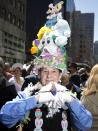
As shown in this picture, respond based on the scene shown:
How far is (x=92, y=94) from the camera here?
22.5 feet

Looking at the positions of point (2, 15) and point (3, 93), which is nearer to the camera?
point (3, 93)

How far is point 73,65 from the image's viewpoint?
41.4 feet

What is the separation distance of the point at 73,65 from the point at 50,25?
7.45 metres

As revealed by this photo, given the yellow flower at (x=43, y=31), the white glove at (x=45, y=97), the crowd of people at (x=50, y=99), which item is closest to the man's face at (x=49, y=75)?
the crowd of people at (x=50, y=99)

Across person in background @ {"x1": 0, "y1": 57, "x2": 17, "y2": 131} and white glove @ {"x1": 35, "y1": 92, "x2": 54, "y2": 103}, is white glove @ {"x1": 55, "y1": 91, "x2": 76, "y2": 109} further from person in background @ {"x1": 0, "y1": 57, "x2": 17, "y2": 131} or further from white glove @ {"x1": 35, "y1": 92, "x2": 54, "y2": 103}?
person in background @ {"x1": 0, "y1": 57, "x2": 17, "y2": 131}

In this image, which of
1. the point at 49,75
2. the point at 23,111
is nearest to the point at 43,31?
the point at 49,75

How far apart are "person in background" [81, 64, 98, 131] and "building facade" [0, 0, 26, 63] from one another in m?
53.1

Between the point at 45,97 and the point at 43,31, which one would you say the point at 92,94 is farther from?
the point at 45,97

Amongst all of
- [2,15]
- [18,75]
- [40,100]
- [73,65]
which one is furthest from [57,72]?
[2,15]

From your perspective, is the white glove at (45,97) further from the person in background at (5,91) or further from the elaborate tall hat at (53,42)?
the person in background at (5,91)

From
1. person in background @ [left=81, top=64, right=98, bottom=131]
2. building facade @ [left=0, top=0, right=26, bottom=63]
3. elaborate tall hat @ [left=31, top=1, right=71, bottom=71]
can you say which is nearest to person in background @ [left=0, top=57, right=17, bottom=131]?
person in background @ [left=81, top=64, right=98, bottom=131]

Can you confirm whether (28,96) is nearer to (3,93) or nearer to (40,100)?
(40,100)

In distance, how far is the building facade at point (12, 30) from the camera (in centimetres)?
6314

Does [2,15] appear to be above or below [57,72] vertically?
above
